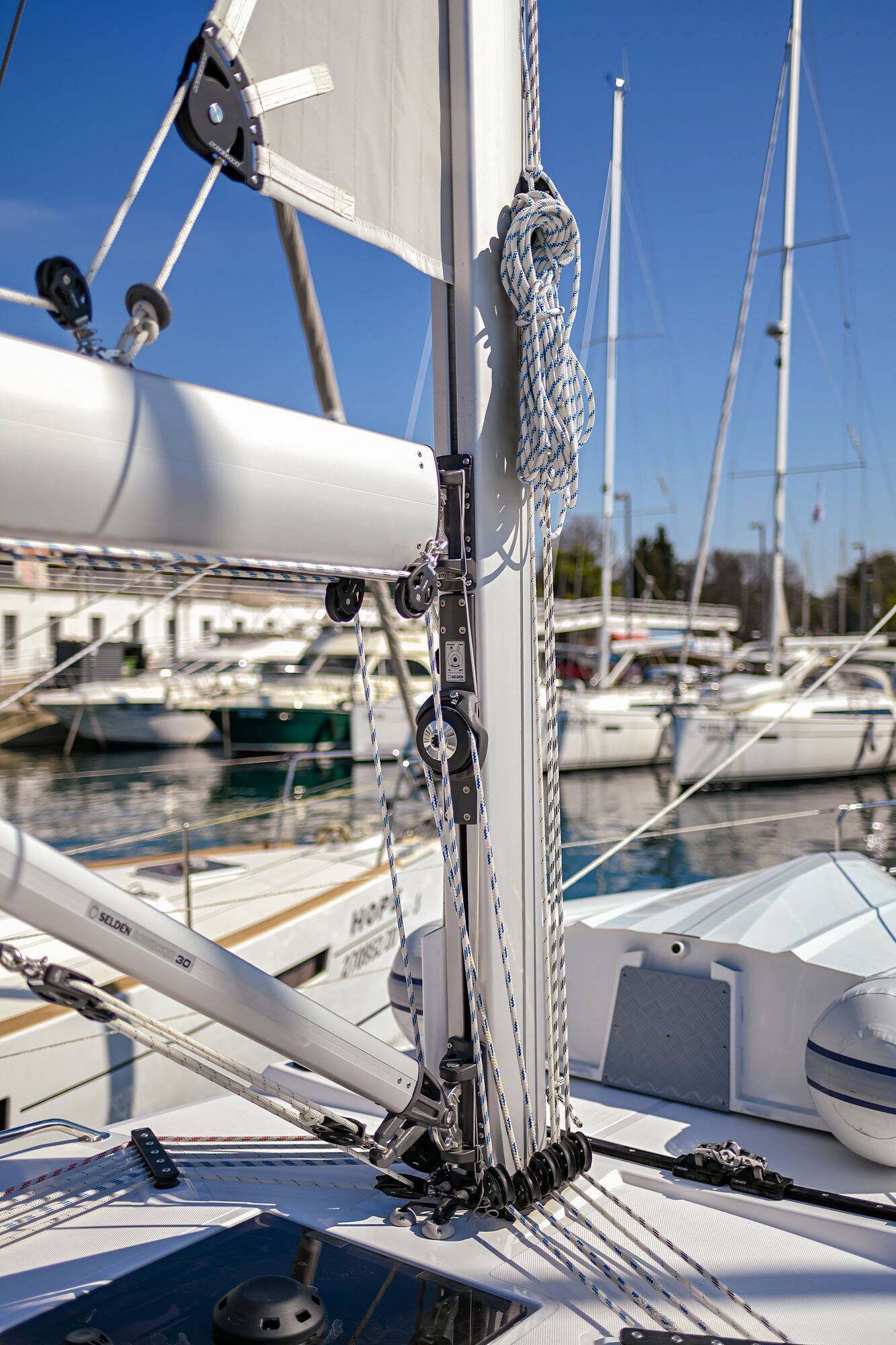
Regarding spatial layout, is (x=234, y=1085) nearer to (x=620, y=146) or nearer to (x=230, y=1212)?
(x=230, y=1212)

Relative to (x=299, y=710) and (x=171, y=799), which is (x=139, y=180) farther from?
(x=299, y=710)

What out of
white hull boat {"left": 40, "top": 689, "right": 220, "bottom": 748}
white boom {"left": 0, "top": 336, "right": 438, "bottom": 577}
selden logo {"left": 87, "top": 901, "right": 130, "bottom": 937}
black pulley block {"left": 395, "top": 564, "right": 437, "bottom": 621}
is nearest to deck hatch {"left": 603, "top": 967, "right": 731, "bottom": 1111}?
black pulley block {"left": 395, "top": 564, "right": 437, "bottom": 621}

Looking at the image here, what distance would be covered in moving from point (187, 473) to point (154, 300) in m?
0.29

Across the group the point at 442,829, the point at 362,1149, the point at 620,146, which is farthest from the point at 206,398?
the point at 620,146

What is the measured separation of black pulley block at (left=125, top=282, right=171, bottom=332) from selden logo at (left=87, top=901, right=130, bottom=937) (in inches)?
37.2

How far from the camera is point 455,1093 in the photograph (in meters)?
2.33

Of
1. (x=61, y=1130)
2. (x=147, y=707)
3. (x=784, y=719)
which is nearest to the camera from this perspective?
(x=61, y=1130)

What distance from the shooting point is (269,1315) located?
5.64ft

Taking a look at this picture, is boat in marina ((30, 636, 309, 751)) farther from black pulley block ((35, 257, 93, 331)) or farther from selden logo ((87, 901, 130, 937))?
black pulley block ((35, 257, 93, 331))

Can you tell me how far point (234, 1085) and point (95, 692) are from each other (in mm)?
25630

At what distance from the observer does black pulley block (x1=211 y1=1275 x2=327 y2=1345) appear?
1.69 metres

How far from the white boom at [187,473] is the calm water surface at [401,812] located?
8367mm

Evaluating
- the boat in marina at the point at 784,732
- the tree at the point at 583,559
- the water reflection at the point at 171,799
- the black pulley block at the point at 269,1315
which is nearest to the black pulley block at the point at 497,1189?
the black pulley block at the point at 269,1315

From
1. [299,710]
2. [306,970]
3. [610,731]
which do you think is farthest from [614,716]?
[306,970]
